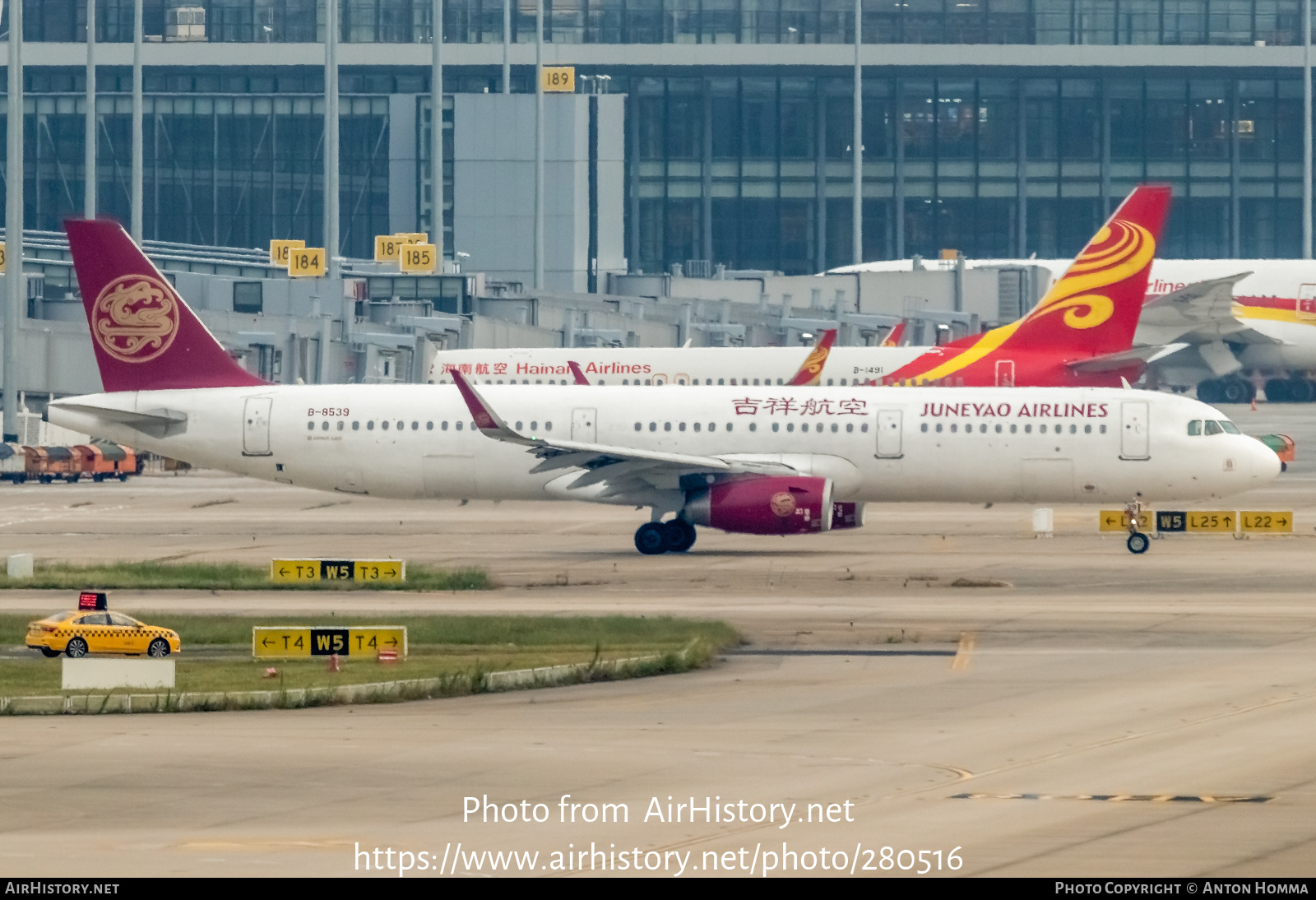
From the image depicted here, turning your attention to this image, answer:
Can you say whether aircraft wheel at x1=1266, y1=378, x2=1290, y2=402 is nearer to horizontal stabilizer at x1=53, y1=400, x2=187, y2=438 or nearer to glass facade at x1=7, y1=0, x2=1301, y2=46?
glass facade at x1=7, y1=0, x2=1301, y2=46

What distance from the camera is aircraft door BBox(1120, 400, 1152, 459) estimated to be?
1773 inches

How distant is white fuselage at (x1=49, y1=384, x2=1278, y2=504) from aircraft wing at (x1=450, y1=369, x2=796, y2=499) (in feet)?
1.25

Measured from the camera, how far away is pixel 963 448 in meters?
45.5

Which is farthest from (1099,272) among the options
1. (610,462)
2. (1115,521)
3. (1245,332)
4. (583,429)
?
(1245,332)

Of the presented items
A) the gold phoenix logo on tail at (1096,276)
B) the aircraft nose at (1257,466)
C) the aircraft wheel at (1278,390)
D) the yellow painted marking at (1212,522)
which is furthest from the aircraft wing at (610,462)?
the aircraft wheel at (1278,390)

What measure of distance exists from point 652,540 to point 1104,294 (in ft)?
61.6

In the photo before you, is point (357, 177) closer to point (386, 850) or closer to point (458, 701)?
point (458, 701)

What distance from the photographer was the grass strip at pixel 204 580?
39.7m

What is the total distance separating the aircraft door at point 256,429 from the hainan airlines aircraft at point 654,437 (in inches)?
1.9

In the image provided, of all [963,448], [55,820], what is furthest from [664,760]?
[963,448]

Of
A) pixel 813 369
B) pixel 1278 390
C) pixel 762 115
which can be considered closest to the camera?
pixel 813 369

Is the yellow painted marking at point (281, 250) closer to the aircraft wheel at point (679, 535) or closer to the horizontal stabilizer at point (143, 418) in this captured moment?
the horizontal stabilizer at point (143, 418)

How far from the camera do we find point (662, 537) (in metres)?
45.9

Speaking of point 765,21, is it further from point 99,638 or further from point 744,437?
Result: point 99,638
